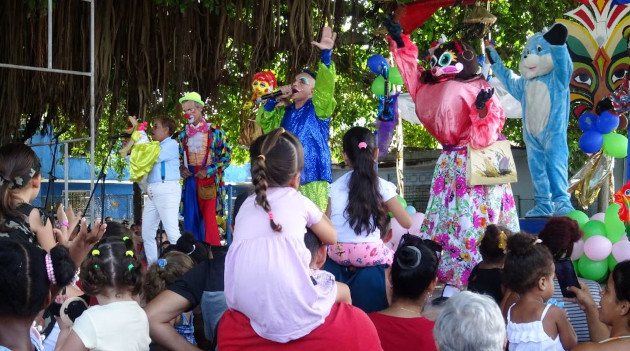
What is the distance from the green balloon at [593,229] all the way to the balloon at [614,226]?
38 mm

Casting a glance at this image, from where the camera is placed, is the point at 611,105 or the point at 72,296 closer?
the point at 72,296

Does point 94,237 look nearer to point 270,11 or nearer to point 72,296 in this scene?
point 72,296

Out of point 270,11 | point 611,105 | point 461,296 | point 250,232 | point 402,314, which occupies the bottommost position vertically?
point 402,314

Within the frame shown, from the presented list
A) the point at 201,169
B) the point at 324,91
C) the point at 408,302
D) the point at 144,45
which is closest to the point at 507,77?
the point at 324,91

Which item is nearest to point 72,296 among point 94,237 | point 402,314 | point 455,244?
point 94,237

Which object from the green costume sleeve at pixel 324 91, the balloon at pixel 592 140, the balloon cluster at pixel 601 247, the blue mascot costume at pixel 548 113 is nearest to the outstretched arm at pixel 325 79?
the green costume sleeve at pixel 324 91

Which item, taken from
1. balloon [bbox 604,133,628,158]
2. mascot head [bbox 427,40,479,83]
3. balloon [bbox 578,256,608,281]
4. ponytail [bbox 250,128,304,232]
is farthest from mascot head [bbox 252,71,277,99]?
ponytail [bbox 250,128,304,232]

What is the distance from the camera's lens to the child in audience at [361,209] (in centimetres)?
387

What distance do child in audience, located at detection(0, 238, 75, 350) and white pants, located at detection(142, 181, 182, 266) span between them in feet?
13.3

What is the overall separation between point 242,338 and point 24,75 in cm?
742

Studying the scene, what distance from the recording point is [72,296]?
3.10 metres

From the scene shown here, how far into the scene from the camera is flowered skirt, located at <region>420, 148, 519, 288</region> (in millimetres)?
4695

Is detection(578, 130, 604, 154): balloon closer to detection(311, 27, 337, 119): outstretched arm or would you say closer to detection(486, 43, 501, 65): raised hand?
detection(486, 43, 501, 65): raised hand

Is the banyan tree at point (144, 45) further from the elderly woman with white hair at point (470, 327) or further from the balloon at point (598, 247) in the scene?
the elderly woman with white hair at point (470, 327)
